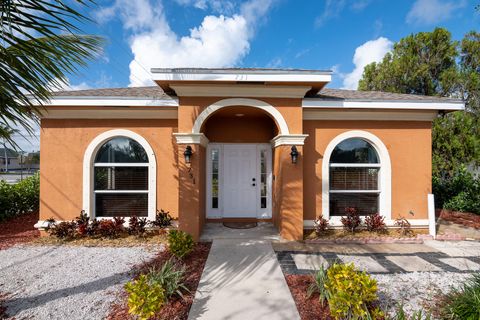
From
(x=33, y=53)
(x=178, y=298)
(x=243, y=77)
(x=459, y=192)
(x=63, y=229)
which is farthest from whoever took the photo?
(x=459, y=192)

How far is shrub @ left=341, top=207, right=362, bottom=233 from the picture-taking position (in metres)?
6.23

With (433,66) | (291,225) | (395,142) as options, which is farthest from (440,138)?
(291,225)

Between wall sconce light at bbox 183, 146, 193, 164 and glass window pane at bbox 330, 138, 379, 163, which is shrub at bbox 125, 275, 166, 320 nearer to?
wall sconce light at bbox 183, 146, 193, 164

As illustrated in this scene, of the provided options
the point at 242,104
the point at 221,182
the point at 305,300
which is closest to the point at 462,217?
the point at 305,300

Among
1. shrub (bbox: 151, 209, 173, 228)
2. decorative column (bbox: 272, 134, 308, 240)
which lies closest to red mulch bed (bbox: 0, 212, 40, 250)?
shrub (bbox: 151, 209, 173, 228)

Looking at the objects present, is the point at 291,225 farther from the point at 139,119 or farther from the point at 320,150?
the point at 139,119

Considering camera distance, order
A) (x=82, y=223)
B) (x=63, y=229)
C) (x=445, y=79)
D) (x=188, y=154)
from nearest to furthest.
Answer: (x=188, y=154), (x=63, y=229), (x=82, y=223), (x=445, y=79)

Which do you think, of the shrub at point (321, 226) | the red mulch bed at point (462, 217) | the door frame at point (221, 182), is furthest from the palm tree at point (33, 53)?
the red mulch bed at point (462, 217)

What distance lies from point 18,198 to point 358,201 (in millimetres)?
11343

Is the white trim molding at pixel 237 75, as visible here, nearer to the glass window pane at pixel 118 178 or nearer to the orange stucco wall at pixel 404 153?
the orange stucco wall at pixel 404 153

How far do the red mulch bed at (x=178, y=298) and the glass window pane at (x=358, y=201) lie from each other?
396 cm

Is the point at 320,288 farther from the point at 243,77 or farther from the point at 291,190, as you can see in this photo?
the point at 243,77

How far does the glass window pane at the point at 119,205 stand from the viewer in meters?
6.63

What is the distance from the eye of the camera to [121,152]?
6645 millimetres
